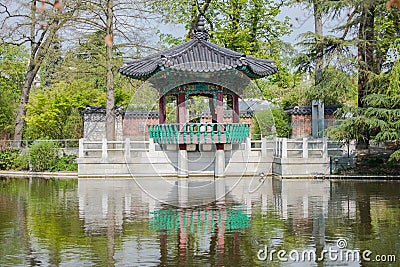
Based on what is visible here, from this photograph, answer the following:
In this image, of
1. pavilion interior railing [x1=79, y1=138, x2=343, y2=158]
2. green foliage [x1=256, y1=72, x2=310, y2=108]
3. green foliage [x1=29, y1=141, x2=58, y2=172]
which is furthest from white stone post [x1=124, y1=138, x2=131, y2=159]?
green foliage [x1=256, y1=72, x2=310, y2=108]

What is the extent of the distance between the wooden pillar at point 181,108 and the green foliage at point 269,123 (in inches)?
108

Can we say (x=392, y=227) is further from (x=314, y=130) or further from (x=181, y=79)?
(x=314, y=130)

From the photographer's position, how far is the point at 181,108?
1903 cm

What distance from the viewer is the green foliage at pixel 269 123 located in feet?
62.6

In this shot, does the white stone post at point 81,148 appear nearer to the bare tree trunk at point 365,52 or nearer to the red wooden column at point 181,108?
the red wooden column at point 181,108

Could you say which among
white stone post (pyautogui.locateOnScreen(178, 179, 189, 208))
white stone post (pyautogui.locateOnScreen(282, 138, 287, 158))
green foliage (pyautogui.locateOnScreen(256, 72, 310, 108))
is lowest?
white stone post (pyautogui.locateOnScreen(178, 179, 189, 208))

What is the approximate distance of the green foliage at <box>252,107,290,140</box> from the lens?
19094 mm

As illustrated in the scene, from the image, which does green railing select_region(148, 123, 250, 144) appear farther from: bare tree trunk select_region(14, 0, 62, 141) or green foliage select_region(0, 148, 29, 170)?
bare tree trunk select_region(14, 0, 62, 141)

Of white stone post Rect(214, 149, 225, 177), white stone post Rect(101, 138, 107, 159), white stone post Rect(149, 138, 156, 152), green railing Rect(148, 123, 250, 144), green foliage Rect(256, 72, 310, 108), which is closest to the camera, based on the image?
green railing Rect(148, 123, 250, 144)

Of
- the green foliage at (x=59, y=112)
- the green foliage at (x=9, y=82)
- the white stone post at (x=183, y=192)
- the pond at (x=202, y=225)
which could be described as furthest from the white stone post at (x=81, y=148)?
the green foliage at (x=9, y=82)

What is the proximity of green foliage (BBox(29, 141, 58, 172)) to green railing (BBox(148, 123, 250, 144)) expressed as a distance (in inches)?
211

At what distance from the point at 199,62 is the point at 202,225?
385 inches

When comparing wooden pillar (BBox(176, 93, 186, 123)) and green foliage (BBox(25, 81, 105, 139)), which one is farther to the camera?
green foliage (BBox(25, 81, 105, 139))

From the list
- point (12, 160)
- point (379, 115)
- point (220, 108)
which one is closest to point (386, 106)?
point (379, 115)
